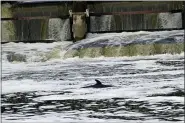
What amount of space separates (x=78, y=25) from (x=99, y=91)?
904cm

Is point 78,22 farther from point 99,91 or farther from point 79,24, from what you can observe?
point 99,91

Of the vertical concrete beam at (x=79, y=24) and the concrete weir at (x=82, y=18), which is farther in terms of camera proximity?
the concrete weir at (x=82, y=18)

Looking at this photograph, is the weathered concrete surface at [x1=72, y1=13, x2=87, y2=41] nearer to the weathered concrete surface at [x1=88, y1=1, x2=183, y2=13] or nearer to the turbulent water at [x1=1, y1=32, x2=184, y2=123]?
the weathered concrete surface at [x1=88, y1=1, x2=183, y2=13]

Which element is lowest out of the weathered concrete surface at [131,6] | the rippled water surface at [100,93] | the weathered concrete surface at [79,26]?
the rippled water surface at [100,93]

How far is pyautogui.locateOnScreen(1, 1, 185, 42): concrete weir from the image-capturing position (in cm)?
1662

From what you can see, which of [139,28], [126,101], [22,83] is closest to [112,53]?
[139,28]

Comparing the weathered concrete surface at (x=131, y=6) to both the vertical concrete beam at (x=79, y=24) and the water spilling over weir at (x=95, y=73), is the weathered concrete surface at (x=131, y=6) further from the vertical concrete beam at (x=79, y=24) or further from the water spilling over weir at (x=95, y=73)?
the vertical concrete beam at (x=79, y=24)

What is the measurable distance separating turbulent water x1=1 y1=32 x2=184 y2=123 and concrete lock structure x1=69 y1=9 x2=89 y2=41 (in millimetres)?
2893

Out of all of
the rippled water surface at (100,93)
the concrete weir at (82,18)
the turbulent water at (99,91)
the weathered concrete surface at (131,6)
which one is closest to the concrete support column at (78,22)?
the concrete weir at (82,18)

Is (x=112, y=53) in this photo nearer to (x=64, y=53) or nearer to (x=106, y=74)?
(x=64, y=53)

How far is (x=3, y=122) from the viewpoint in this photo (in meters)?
5.38

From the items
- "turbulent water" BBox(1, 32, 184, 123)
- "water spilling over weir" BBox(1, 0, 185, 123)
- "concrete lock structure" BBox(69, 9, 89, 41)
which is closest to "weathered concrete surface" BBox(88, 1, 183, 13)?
"water spilling over weir" BBox(1, 0, 185, 123)

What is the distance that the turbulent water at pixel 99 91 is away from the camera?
5.62m

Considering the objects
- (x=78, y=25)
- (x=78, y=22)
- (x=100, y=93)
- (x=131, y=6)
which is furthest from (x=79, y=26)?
(x=100, y=93)
